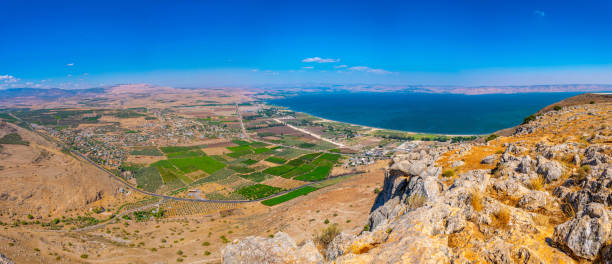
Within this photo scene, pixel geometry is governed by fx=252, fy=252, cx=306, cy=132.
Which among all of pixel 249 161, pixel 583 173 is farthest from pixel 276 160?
pixel 583 173

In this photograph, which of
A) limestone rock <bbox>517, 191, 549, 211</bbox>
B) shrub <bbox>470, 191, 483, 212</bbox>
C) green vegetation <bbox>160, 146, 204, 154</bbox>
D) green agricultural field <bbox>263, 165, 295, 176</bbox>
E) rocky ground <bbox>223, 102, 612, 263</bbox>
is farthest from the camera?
green vegetation <bbox>160, 146, 204, 154</bbox>

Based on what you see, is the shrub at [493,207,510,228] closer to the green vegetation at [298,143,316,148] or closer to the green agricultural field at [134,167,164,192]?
the green agricultural field at [134,167,164,192]

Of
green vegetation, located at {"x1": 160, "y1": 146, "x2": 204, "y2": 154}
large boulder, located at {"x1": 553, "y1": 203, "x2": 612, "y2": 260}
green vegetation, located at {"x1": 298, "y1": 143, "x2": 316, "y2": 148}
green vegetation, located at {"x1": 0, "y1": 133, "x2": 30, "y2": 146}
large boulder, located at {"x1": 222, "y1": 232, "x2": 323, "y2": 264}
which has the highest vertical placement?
large boulder, located at {"x1": 553, "y1": 203, "x2": 612, "y2": 260}

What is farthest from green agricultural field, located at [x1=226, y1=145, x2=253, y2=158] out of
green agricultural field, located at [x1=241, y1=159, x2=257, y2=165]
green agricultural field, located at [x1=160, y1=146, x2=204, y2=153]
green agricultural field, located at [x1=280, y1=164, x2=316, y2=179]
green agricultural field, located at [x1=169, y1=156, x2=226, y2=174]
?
green agricultural field, located at [x1=280, y1=164, x2=316, y2=179]

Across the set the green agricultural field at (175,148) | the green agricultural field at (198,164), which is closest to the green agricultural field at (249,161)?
the green agricultural field at (198,164)

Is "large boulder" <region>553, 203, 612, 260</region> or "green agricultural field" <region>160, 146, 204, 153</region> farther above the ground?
"large boulder" <region>553, 203, 612, 260</region>

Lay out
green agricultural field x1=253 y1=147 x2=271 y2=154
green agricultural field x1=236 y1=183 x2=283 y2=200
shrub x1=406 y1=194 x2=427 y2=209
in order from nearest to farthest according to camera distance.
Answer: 1. shrub x1=406 y1=194 x2=427 y2=209
2. green agricultural field x1=236 y1=183 x2=283 y2=200
3. green agricultural field x1=253 y1=147 x2=271 y2=154

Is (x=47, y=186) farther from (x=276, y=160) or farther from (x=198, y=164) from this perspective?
(x=276, y=160)

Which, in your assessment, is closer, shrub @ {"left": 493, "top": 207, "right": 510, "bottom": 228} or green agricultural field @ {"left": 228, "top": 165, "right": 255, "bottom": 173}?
shrub @ {"left": 493, "top": 207, "right": 510, "bottom": 228}
